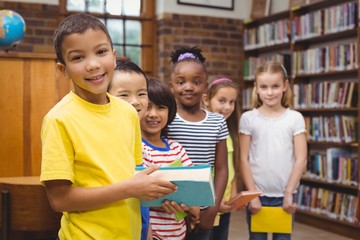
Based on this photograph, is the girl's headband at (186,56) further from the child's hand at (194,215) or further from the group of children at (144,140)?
the child's hand at (194,215)

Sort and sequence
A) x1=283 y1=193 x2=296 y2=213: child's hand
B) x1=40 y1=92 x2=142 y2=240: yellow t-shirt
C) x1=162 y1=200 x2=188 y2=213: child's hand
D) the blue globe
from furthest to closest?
1. the blue globe
2. x1=283 y1=193 x2=296 y2=213: child's hand
3. x1=162 y1=200 x2=188 y2=213: child's hand
4. x1=40 y1=92 x2=142 y2=240: yellow t-shirt

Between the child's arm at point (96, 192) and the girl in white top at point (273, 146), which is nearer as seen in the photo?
the child's arm at point (96, 192)

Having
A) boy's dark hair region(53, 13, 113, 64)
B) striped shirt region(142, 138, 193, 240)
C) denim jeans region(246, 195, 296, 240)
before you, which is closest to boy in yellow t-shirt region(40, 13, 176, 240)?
boy's dark hair region(53, 13, 113, 64)

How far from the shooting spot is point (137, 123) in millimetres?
1484

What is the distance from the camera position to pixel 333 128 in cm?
506

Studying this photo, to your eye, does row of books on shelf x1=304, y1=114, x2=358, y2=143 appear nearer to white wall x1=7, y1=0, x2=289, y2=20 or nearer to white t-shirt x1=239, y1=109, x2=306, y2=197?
white wall x1=7, y1=0, x2=289, y2=20

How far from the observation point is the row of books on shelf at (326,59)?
4858mm

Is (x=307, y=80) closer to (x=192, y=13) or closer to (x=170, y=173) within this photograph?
(x=192, y=13)

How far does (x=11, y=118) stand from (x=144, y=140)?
1.06 m

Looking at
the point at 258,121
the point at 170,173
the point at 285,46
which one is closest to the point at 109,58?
the point at 170,173

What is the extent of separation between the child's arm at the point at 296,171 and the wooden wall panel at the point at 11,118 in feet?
4.40

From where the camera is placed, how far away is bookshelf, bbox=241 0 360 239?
189 inches

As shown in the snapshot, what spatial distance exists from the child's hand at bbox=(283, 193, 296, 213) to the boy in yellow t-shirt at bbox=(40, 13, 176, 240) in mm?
1295

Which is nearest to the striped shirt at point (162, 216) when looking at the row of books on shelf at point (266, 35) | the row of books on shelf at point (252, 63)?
the row of books on shelf at point (266, 35)
